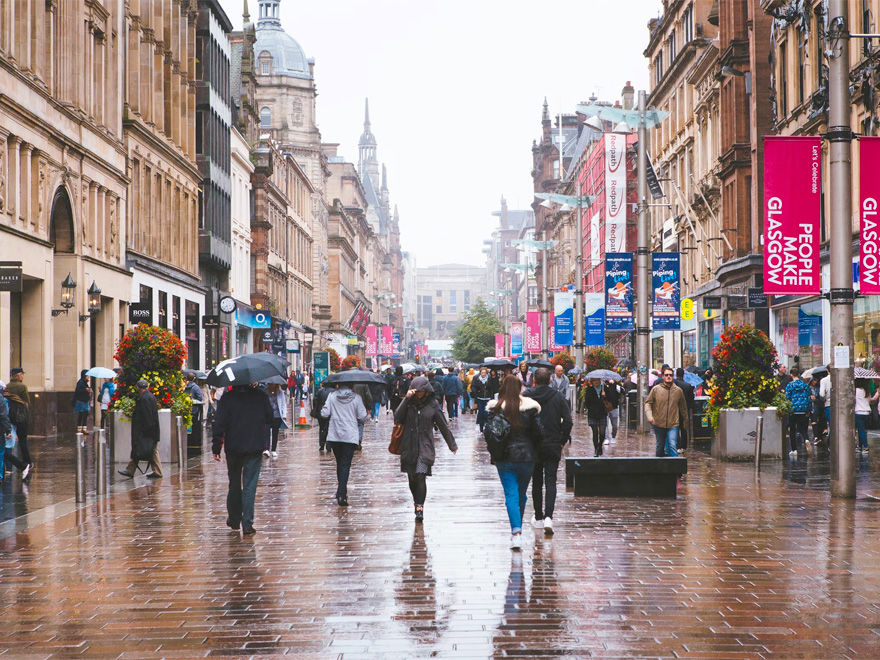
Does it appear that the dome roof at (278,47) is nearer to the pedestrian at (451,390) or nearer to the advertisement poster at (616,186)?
the advertisement poster at (616,186)

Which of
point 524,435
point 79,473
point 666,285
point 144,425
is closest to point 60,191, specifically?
point 666,285

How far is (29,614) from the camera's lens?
8898mm

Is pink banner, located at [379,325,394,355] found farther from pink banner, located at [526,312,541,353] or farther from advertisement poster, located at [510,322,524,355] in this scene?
pink banner, located at [526,312,541,353]

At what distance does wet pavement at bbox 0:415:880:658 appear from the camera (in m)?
7.88

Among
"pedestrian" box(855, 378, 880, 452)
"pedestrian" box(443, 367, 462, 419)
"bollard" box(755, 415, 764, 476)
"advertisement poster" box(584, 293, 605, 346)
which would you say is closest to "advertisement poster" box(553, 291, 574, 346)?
"advertisement poster" box(584, 293, 605, 346)

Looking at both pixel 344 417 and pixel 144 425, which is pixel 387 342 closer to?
pixel 144 425

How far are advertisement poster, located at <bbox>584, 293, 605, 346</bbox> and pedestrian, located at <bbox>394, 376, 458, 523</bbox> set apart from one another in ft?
100

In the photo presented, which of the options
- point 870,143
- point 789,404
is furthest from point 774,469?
point 870,143

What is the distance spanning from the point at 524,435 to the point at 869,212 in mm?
8326

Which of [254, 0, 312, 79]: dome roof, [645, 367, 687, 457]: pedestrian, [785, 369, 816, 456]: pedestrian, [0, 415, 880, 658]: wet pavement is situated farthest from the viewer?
[254, 0, 312, 79]: dome roof

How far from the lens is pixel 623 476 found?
16391mm

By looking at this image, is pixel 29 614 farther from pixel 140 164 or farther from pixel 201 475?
pixel 140 164

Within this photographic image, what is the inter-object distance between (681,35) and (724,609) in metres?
49.5

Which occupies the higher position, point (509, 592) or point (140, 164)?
point (140, 164)
